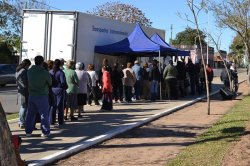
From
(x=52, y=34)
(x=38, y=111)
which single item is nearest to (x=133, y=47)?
(x=52, y=34)

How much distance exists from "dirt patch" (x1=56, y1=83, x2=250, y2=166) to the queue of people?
1745 mm

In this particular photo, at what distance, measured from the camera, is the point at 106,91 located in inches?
587

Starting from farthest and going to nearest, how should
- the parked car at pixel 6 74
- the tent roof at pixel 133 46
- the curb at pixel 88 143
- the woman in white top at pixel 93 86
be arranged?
the parked car at pixel 6 74, the tent roof at pixel 133 46, the woman in white top at pixel 93 86, the curb at pixel 88 143

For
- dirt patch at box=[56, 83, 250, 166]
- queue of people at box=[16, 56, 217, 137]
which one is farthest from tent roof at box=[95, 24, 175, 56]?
dirt patch at box=[56, 83, 250, 166]

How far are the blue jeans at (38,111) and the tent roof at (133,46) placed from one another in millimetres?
9294

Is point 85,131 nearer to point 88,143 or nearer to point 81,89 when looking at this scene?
point 88,143

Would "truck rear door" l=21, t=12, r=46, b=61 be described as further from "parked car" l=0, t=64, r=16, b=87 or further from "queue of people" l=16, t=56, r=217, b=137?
"parked car" l=0, t=64, r=16, b=87

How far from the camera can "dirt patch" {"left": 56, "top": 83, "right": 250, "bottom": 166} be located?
7.98m

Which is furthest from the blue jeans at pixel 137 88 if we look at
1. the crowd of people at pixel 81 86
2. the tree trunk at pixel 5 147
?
the tree trunk at pixel 5 147

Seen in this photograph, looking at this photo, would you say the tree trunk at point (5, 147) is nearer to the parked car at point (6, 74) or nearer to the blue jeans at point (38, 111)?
the blue jeans at point (38, 111)

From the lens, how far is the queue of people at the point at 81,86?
386 inches

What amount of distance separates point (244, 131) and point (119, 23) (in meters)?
11.6

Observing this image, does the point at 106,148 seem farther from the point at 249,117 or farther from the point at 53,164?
the point at 249,117

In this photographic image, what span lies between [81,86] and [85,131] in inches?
99.3
